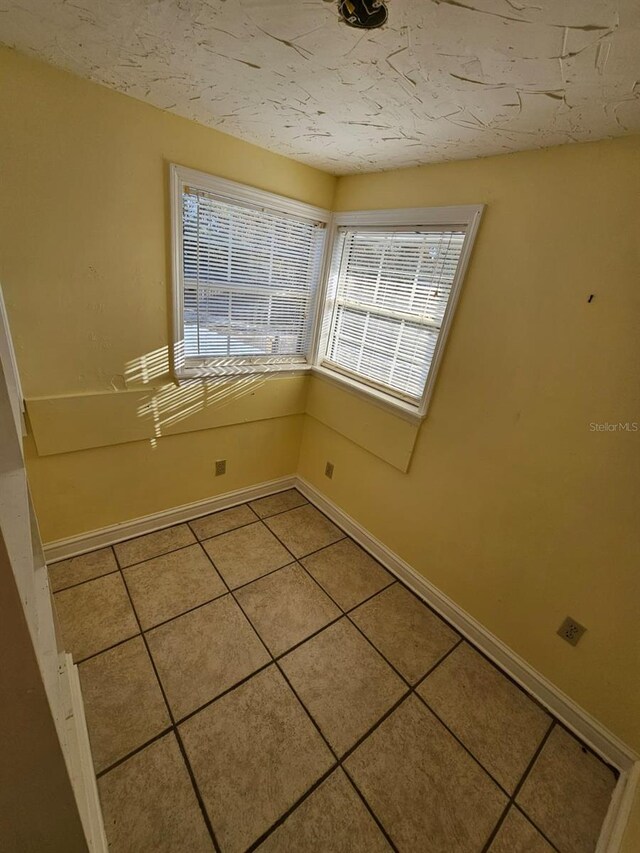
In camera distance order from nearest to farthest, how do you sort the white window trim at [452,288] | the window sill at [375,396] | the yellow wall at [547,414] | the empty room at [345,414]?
the empty room at [345,414] → the yellow wall at [547,414] → the white window trim at [452,288] → the window sill at [375,396]

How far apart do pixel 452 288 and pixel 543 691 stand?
1.89m

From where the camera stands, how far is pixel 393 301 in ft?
6.21

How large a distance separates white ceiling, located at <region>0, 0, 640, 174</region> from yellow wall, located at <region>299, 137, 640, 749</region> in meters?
0.18

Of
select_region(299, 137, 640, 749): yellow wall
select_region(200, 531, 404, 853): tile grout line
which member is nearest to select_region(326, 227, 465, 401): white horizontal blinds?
select_region(299, 137, 640, 749): yellow wall

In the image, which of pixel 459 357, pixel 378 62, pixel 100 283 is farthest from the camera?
pixel 459 357

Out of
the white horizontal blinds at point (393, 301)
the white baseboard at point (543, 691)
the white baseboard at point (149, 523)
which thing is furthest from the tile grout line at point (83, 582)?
the white horizontal blinds at point (393, 301)

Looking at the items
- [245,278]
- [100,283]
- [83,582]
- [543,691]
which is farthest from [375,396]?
[83,582]

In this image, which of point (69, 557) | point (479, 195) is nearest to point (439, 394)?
point (479, 195)

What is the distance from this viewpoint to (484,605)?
5.53 feet

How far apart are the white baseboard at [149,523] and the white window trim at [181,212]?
0.90 metres

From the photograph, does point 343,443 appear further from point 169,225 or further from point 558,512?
point 169,225

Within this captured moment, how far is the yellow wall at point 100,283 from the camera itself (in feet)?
4.09

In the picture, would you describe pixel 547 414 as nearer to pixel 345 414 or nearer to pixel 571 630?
pixel 571 630

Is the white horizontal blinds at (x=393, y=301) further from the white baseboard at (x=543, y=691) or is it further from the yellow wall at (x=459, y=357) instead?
the white baseboard at (x=543, y=691)
